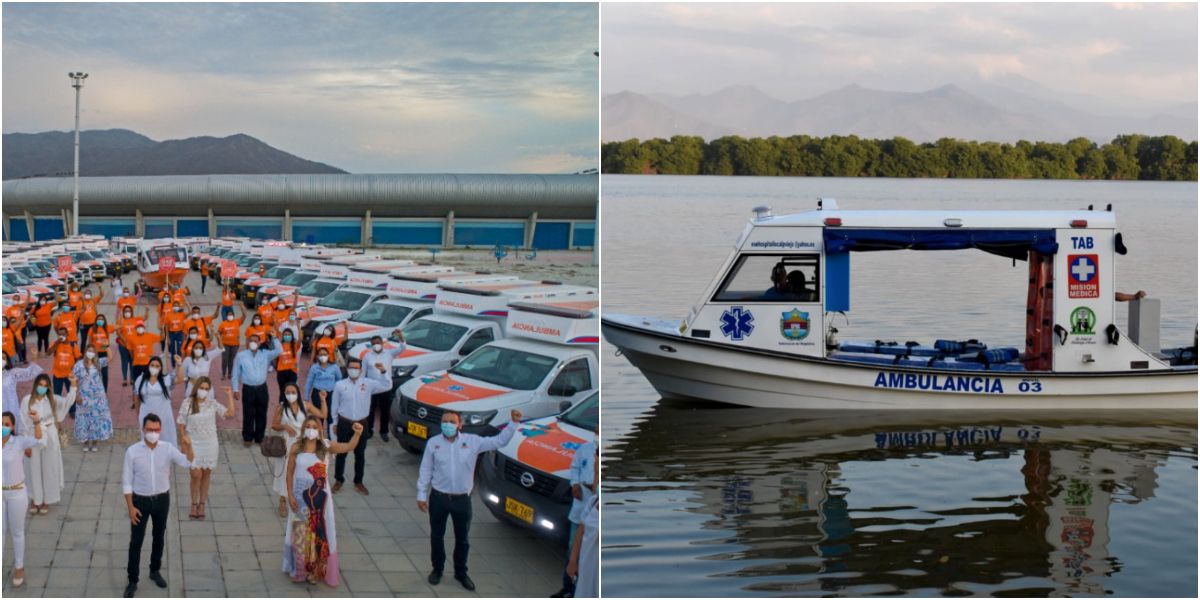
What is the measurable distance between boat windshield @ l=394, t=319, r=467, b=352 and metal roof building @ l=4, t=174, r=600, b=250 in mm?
6532

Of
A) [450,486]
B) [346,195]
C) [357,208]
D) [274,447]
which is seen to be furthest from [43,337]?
[357,208]

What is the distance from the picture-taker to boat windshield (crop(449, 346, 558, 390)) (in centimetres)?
1149

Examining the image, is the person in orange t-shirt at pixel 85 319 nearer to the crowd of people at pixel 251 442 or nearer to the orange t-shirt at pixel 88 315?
the orange t-shirt at pixel 88 315

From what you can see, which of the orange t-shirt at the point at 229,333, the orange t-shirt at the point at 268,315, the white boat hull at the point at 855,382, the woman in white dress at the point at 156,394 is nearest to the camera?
the woman in white dress at the point at 156,394

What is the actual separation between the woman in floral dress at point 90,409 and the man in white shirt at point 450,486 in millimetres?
5098

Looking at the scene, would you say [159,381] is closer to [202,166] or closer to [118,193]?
[202,166]

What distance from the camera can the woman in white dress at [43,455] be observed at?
9.38m

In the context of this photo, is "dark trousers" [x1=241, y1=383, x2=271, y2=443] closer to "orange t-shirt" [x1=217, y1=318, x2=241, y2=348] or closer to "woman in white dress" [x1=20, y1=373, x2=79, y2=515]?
"woman in white dress" [x1=20, y1=373, x2=79, y2=515]

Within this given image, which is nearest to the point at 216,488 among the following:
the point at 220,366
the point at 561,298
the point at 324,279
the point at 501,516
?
the point at 501,516

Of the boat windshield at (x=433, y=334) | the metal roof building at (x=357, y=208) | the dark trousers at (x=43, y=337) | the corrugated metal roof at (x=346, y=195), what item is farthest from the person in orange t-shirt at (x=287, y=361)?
the metal roof building at (x=357, y=208)

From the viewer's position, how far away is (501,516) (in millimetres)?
9031

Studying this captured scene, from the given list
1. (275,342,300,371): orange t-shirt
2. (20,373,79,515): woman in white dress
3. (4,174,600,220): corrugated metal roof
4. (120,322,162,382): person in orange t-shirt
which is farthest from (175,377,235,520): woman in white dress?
(4,174,600,220): corrugated metal roof

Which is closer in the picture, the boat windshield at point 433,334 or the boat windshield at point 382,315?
the boat windshield at point 433,334

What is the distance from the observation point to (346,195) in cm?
2908
